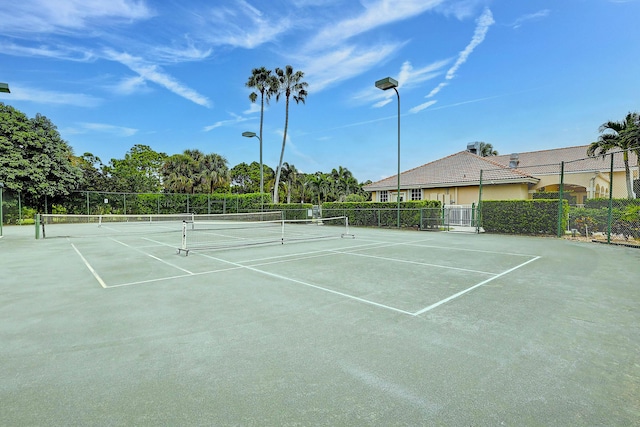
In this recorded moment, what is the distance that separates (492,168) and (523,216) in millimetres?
11670

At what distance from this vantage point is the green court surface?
2.18 metres

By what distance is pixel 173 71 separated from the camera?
26.0m

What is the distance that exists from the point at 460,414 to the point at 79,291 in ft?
20.8

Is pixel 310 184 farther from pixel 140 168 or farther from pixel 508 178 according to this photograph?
pixel 508 178

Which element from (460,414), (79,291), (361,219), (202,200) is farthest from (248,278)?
(202,200)

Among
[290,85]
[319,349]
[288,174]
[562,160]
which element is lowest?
[319,349]

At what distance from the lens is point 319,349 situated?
3.17 m

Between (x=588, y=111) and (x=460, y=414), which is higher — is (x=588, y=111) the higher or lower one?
the higher one

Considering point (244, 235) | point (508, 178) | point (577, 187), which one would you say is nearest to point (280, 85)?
point (244, 235)

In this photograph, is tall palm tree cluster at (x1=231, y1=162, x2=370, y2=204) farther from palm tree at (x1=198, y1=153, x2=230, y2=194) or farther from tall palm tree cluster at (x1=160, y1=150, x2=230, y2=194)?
tall palm tree cluster at (x1=160, y1=150, x2=230, y2=194)

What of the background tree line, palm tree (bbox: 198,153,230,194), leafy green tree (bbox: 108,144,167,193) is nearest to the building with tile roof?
palm tree (bbox: 198,153,230,194)

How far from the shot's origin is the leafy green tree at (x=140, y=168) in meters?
41.4

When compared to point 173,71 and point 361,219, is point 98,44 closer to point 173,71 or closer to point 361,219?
point 173,71

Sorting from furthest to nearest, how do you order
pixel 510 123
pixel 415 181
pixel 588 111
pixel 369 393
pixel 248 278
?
pixel 415 181 < pixel 510 123 < pixel 588 111 < pixel 248 278 < pixel 369 393
